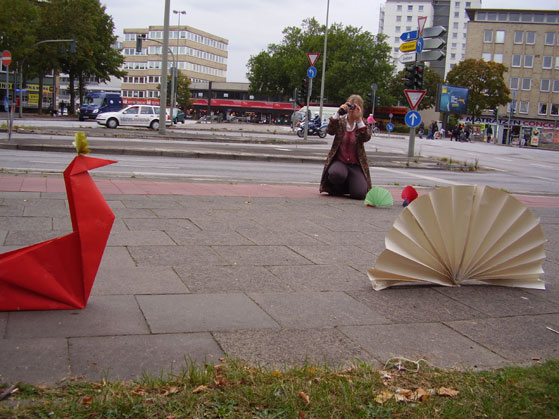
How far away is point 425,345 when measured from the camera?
3.58 meters

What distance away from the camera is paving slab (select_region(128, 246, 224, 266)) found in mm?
5098


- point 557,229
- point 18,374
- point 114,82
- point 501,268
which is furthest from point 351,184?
point 114,82

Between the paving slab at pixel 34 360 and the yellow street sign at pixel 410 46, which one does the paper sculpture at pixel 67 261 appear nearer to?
the paving slab at pixel 34 360

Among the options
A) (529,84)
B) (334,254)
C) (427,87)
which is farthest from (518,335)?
(427,87)

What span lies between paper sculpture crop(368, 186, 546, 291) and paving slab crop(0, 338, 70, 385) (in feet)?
7.92

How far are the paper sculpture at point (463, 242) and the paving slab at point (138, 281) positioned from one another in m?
1.48

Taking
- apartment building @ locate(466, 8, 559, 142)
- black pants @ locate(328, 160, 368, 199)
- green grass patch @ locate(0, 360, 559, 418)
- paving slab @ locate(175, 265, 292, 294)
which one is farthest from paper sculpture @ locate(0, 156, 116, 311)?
apartment building @ locate(466, 8, 559, 142)

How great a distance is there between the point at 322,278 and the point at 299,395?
7.33ft

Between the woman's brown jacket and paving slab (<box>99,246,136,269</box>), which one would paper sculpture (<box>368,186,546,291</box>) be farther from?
the woman's brown jacket

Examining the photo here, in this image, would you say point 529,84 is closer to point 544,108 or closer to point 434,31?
point 544,108

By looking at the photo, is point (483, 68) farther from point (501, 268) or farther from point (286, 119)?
point (501, 268)

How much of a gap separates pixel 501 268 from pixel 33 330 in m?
3.45

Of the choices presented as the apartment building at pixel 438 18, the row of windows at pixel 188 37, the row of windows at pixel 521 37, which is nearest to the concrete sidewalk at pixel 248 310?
the row of windows at pixel 521 37

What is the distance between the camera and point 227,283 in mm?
4590
